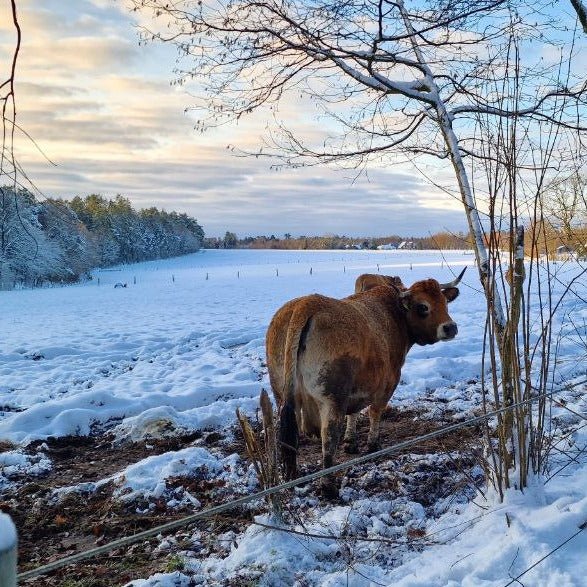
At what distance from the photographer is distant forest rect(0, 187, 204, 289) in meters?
13.7

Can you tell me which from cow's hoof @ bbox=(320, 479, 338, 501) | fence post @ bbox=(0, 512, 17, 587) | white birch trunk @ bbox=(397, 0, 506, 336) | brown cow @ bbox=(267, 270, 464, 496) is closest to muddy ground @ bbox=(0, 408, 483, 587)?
cow's hoof @ bbox=(320, 479, 338, 501)

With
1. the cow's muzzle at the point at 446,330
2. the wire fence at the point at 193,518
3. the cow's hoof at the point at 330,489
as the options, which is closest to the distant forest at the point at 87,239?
the wire fence at the point at 193,518

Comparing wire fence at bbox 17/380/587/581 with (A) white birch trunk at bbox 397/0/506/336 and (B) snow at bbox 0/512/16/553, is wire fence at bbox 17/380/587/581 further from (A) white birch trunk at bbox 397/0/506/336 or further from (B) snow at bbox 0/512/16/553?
(A) white birch trunk at bbox 397/0/506/336

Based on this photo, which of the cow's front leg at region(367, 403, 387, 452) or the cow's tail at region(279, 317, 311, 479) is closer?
the cow's tail at region(279, 317, 311, 479)

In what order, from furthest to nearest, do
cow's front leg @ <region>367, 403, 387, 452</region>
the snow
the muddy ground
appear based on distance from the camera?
cow's front leg @ <region>367, 403, 387, 452</region>, the muddy ground, the snow

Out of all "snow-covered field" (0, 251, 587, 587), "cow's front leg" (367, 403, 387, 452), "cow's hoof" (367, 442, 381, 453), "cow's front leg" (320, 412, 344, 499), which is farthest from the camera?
"cow's hoof" (367, 442, 381, 453)

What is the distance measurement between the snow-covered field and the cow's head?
950mm

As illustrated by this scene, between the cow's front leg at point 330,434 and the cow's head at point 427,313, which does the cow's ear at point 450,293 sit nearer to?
the cow's head at point 427,313

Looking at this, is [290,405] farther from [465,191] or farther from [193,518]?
[193,518]

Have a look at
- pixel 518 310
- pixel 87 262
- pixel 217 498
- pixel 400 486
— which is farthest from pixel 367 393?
pixel 87 262

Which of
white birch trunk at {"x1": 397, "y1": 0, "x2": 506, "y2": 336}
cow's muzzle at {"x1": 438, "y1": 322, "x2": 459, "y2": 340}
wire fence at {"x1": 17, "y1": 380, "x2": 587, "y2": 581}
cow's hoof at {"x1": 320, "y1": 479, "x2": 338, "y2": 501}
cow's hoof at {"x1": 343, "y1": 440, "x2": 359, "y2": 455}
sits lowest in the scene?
cow's hoof at {"x1": 343, "y1": 440, "x2": 359, "y2": 455}

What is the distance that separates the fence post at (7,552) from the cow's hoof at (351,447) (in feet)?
16.2

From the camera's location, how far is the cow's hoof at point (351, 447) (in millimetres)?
5645

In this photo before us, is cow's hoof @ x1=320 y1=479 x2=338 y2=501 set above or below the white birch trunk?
below
